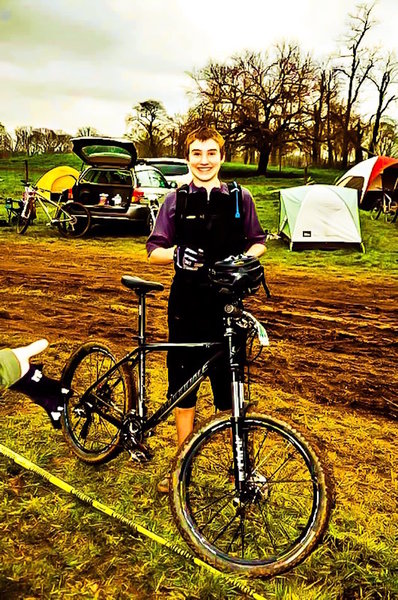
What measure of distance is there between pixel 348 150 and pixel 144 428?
30934mm

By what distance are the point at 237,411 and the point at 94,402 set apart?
1170mm

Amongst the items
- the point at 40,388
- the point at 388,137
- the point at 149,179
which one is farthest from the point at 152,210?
the point at 388,137

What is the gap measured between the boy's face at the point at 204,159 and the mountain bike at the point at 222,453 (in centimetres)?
63

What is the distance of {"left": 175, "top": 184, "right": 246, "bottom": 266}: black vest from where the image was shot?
9.12 feet

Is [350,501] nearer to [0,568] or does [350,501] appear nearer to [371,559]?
[371,559]

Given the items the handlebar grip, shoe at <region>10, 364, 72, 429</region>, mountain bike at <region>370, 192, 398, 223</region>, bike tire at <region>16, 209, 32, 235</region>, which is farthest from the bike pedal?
mountain bike at <region>370, 192, 398, 223</region>

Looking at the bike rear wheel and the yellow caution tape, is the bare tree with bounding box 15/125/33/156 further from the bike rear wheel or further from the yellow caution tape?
the yellow caution tape

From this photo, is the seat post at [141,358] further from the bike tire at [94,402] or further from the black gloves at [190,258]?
the black gloves at [190,258]

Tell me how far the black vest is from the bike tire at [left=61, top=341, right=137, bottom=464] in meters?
0.86

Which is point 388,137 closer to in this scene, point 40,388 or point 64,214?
point 64,214

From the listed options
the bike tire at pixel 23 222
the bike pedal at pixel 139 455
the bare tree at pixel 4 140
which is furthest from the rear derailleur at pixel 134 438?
the bare tree at pixel 4 140

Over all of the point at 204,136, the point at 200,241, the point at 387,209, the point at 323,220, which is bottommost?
the point at 323,220

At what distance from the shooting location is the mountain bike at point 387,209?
578 inches

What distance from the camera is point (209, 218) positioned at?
2779mm
